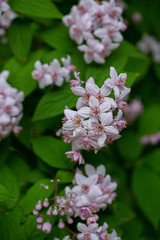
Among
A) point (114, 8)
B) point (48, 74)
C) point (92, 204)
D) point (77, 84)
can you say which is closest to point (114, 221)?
point (92, 204)

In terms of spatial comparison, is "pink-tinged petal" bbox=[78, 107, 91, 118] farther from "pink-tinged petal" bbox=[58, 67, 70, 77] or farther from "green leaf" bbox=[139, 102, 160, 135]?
"green leaf" bbox=[139, 102, 160, 135]

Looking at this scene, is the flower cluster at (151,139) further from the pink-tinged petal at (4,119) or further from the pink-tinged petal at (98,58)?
the pink-tinged petal at (4,119)

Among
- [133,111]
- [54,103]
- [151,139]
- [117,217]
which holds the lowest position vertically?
[151,139]

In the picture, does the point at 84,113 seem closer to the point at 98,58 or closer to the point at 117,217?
the point at 98,58

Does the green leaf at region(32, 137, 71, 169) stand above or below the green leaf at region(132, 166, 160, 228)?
above

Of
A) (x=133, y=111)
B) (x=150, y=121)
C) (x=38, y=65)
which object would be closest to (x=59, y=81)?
(x=38, y=65)

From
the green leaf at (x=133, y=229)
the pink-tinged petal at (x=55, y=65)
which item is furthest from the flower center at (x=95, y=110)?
the green leaf at (x=133, y=229)

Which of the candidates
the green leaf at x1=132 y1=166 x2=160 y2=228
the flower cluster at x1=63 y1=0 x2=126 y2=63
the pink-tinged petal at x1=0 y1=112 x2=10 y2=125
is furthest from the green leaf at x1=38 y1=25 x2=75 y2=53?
the green leaf at x1=132 y1=166 x2=160 y2=228
